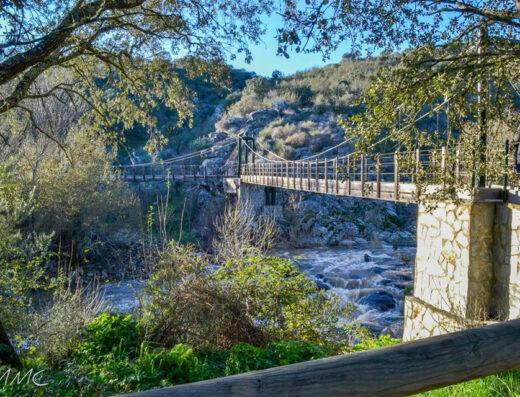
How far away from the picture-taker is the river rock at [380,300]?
9.26 meters

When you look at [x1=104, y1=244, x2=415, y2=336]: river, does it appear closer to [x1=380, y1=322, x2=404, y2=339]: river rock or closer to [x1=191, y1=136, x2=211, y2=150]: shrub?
[x1=380, y1=322, x2=404, y2=339]: river rock

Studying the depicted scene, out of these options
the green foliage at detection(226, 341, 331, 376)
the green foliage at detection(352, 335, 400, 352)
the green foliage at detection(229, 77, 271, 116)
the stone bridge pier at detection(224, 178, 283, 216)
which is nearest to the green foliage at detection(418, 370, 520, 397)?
the green foliage at detection(226, 341, 331, 376)

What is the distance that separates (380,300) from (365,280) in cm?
159

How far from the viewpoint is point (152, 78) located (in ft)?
17.4

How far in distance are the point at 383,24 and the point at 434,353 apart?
8.62 ft

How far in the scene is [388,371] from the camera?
41.1 inches

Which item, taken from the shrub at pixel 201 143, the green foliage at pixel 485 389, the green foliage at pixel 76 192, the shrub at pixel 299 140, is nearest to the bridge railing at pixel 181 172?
the shrub at pixel 201 143

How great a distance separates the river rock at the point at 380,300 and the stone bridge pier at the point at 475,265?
177 inches

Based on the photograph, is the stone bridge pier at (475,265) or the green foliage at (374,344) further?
the green foliage at (374,344)

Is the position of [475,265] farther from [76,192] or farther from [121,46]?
[76,192]

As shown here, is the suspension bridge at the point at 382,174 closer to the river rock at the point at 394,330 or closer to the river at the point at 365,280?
the river at the point at 365,280

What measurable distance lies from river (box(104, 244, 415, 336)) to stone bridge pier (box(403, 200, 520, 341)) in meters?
2.28

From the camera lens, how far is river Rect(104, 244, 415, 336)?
8.73m

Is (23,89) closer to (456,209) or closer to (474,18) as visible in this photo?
(474,18)
